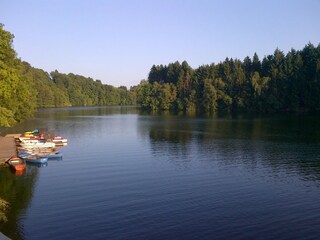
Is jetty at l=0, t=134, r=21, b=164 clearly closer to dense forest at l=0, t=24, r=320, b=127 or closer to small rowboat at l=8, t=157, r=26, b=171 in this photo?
small rowboat at l=8, t=157, r=26, b=171

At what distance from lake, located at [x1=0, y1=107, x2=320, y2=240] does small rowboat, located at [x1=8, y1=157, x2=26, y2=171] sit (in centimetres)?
77

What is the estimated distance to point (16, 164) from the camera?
40344mm

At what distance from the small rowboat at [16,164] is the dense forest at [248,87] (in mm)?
116931

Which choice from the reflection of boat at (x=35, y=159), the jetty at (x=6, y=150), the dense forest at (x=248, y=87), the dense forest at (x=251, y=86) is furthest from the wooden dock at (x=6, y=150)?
the dense forest at (x=248, y=87)

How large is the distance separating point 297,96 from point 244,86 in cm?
2331

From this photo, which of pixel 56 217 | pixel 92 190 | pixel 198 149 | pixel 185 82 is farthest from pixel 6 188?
pixel 185 82

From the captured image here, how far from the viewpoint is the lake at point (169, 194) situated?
76.3 ft

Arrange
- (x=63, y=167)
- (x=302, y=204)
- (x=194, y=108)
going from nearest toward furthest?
1. (x=302, y=204)
2. (x=63, y=167)
3. (x=194, y=108)

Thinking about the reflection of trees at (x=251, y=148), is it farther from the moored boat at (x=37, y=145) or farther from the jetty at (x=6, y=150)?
the jetty at (x=6, y=150)

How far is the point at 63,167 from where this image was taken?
4253 cm

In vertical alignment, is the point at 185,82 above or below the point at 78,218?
above

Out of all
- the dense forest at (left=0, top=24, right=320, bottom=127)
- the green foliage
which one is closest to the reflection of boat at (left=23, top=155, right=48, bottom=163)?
the green foliage

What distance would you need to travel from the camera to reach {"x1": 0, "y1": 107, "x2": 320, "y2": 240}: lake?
2327 cm

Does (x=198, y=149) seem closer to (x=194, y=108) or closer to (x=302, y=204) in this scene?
(x=302, y=204)
